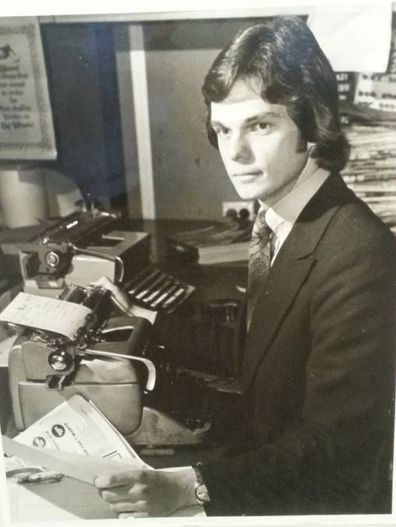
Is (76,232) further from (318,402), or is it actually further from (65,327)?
(318,402)

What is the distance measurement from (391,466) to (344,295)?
334 millimetres

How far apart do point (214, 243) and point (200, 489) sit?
1.48 feet

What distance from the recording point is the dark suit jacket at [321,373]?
89 centimetres

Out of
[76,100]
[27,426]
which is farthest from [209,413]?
[76,100]

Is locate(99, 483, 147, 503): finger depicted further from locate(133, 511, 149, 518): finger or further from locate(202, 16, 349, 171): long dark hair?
locate(202, 16, 349, 171): long dark hair

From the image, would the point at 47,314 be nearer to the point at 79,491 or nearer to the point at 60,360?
the point at 60,360

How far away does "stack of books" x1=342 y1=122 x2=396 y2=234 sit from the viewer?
94cm

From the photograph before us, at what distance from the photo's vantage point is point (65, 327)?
1000 millimetres

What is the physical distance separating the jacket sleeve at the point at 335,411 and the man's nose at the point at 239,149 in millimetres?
202

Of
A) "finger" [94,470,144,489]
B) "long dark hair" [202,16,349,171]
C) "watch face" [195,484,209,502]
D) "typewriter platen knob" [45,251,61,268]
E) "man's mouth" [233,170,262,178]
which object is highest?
"long dark hair" [202,16,349,171]

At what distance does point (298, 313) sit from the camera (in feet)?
3.00

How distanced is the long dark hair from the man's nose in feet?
0.22

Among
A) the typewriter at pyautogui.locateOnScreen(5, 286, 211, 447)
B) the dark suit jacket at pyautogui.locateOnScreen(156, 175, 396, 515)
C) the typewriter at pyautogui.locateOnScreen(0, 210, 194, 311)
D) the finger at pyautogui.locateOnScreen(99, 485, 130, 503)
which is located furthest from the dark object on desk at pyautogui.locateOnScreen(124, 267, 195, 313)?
the finger at pyautogui.locateOnScreen(99, 485, 130, 503)

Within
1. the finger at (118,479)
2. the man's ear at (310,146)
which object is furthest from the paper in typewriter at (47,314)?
the man's ear at (310,146)
